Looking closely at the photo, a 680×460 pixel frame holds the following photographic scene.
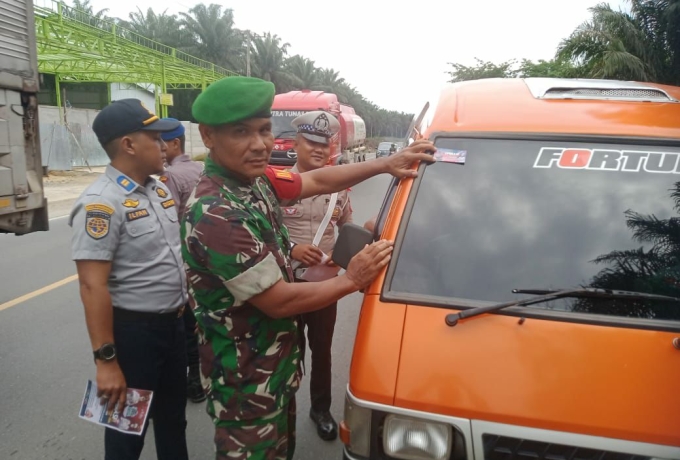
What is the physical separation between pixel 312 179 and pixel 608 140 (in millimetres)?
1268

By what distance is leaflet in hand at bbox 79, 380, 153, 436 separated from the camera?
201cm

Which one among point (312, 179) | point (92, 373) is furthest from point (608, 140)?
point (92, 373)

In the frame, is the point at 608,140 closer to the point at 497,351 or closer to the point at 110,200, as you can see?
the point at 497,351

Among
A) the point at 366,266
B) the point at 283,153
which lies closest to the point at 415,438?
the point at 366,266

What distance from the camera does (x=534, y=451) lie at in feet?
4.88

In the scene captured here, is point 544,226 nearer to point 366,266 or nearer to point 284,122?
point 366,266

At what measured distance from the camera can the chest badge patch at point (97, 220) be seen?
6.37 feet

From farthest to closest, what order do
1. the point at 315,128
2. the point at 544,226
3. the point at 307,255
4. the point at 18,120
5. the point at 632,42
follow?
the point at 632,42 → the point at 18,120 → the point at 315,128 → the point at 307,255 → the point at 544,226

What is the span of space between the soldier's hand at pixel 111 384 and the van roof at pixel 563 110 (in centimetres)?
161

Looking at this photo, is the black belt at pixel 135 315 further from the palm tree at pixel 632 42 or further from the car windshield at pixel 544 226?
the palm tree at pixel 632 42

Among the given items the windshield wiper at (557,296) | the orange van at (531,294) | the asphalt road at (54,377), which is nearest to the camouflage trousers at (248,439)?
the orange van at (531,294)

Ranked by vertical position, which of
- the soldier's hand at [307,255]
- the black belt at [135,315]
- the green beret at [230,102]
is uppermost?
the green beret at [230,102]

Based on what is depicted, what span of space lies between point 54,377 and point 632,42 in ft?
45.8

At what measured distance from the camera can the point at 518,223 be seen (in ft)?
6.22
